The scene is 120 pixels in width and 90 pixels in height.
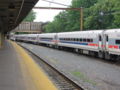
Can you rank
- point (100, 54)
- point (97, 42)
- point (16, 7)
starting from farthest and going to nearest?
point (97, 42) < point (100, 54) < point (16, 7)

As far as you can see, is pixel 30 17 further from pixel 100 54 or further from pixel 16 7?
pixel 16 7

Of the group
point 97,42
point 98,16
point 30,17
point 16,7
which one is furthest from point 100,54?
point 30,17

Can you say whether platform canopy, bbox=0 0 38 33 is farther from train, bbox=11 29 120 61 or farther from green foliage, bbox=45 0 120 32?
green foliage, bbox=45 0 120 32

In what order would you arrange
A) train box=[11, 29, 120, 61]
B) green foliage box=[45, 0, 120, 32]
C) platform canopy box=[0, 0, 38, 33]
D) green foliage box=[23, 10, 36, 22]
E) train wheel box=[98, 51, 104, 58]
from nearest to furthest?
platform canopy box=[0, 0, 38, 33], train box=[11, 29, 120, 61], train wheel box=[98, 51, 104, 58], green foliage box=[45, 0, 120, 32], green foliage box=[23, 10, 36, 22]

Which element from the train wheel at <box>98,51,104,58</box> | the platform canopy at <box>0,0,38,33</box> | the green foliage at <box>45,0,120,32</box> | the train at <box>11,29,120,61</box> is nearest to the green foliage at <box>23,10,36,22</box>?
the green foliage at <box>45,0,120,32</box>

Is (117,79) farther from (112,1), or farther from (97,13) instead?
(97,13)

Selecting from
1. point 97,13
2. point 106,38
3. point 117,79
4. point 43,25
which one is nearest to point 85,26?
point 97,13

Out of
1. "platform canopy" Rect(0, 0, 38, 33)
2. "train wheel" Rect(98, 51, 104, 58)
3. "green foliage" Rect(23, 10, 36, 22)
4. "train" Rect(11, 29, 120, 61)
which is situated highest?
"green foliage" Rect(23, 10, 36, 22)

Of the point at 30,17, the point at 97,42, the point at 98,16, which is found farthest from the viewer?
the point at 30,17

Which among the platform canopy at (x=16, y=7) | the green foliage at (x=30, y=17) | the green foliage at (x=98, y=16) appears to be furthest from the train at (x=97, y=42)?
the green foliage at (x=30, y=17)

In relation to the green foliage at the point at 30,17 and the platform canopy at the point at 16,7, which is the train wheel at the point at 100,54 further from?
the green foliage at the point at 30,17

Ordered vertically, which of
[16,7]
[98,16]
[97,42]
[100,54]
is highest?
[98,16]

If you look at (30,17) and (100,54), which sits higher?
(30,17)

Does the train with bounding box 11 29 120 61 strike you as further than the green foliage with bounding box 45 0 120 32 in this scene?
No
